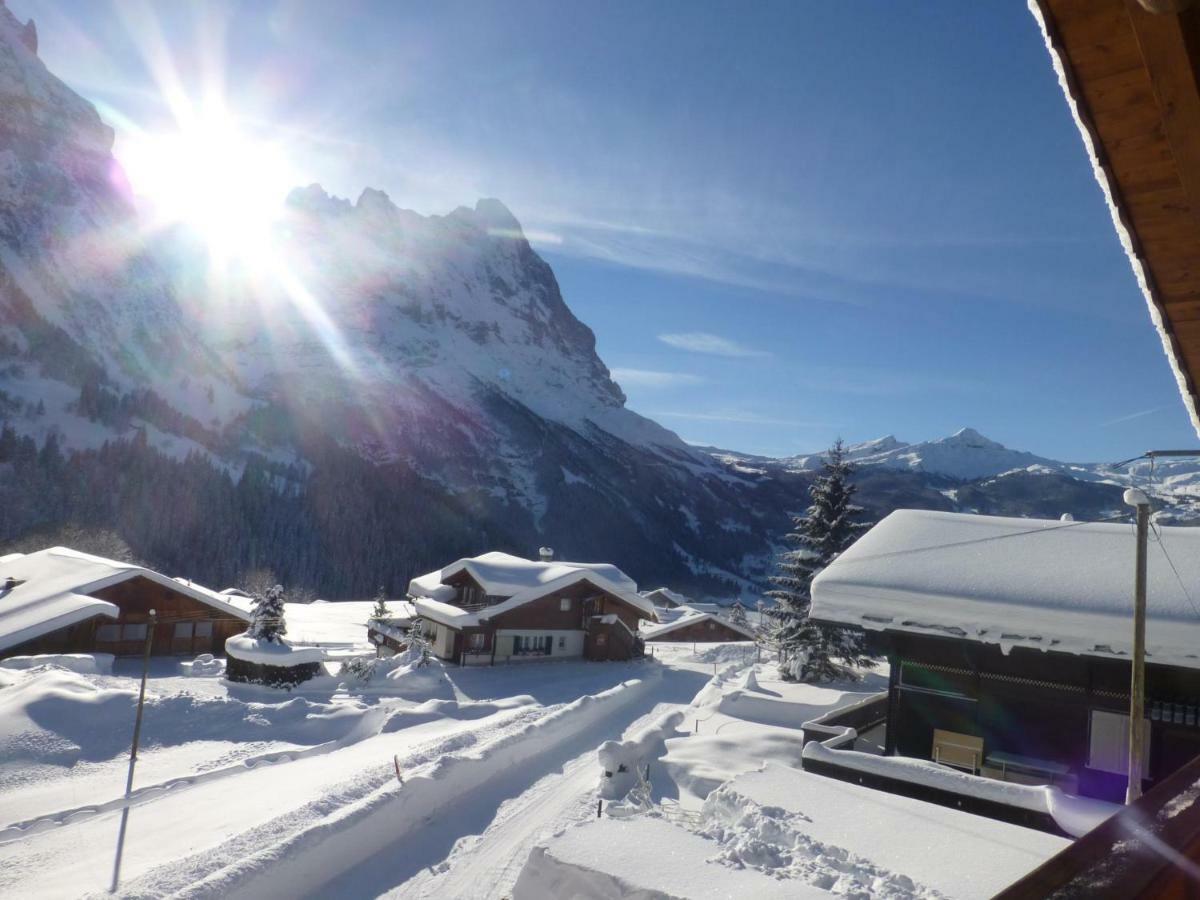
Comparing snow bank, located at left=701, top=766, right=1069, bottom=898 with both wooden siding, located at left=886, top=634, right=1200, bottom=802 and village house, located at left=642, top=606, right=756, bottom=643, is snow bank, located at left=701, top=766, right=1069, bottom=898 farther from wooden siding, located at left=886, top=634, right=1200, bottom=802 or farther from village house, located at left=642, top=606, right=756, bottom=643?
village house, located at left=642, top=606, right=756, bottom=643

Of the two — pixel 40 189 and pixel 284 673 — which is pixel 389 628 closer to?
pixel 284 673

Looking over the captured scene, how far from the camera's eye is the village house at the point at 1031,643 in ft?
39.2

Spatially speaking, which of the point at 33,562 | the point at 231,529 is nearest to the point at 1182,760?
the point at 33,562

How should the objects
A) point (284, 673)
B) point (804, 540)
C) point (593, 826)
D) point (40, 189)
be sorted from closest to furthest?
point (593, 826) → point (284, 673) → point (804, 540) → point (40, 189)

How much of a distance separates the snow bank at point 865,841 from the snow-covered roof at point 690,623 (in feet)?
133

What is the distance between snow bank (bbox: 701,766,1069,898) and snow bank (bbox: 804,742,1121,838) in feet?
1.27

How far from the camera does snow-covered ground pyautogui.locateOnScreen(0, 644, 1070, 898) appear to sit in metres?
10.9

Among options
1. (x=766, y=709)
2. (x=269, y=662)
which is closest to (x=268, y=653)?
(x=269, y=662)

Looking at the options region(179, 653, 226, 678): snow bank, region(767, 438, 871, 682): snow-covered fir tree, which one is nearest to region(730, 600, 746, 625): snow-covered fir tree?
region(767, 438, 871, 682): snow-covered fir tree

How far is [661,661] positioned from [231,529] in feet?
345

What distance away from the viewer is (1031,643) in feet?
39.5

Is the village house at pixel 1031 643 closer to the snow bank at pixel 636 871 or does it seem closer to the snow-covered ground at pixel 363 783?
the snow-covered ground at pixel 363 783

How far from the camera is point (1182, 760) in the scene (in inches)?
485

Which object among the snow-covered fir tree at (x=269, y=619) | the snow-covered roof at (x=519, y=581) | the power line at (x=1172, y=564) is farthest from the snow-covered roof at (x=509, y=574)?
the power line at (x=1172, y=564)
